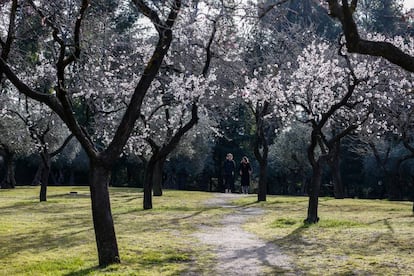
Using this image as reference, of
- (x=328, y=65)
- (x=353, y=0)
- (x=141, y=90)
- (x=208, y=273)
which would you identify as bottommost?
(x=208, y=273)

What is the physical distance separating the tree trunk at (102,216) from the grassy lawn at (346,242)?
118 inches

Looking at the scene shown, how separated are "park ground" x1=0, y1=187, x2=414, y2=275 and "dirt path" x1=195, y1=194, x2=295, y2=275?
16 millimetres

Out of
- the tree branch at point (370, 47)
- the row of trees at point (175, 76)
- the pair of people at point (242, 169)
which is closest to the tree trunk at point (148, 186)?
the row of trees at point (175, 76)

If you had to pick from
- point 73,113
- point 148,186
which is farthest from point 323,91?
point 73,113

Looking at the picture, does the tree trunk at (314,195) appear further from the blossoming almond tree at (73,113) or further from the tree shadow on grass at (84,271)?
the tree shadow on grass at (84,271)

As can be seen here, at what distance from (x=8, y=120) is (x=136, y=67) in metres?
19.0

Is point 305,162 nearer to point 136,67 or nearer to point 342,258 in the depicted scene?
point 136,67

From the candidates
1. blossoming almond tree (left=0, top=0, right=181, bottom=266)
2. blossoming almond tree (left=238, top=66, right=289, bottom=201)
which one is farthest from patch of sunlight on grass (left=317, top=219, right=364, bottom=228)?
blossoming almond tree (left=0, top=0, right=181, bottom=266)

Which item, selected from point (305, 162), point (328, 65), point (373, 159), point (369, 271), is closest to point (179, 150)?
point (305, 162)

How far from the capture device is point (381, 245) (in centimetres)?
Answer: 1077

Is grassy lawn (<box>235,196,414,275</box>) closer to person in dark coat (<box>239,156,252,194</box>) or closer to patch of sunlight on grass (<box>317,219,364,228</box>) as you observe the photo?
patch of sunlight on grass (<box>317,219,364,228</box>)

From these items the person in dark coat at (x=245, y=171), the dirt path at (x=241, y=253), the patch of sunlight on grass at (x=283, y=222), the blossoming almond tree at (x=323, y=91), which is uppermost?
the blossoming almond tree at (x=323, y=91)

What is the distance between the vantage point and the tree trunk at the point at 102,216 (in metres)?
8.55

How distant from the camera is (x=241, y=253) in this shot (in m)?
9.95
